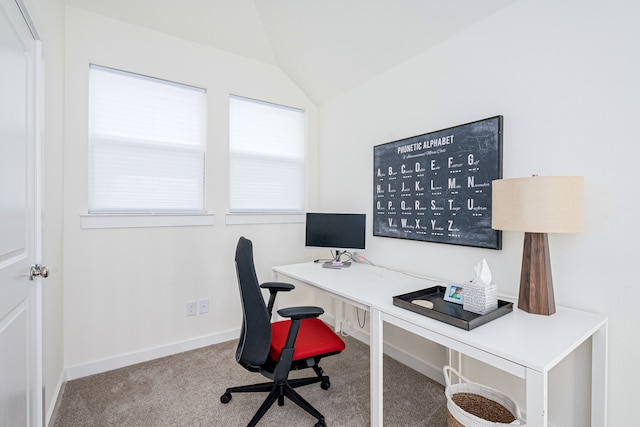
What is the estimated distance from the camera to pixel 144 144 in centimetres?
240

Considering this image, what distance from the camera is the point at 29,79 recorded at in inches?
51.9

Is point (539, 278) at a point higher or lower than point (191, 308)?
higher

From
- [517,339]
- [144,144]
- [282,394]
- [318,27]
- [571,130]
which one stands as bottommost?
[282,394]

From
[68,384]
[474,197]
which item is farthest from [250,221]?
[474,197]

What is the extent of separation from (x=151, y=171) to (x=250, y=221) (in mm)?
918

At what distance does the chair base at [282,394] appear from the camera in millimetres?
1618

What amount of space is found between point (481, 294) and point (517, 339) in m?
0.23

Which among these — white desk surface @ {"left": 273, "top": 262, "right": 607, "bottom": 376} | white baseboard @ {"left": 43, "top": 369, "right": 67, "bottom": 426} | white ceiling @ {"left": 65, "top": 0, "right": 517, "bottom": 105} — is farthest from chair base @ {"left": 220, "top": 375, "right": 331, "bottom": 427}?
white ceiling @ {"left": 65, "top": 0, "right": 517, "bottom": 105}

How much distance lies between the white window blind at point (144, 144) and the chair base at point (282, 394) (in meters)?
1.49

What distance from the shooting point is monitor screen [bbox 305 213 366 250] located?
2.47m

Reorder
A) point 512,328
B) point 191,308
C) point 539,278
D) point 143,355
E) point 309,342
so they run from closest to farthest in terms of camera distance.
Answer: point 512,328, point 539,278, point 309,342, point 143,355, point 191,308

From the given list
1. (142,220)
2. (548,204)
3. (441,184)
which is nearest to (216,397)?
(142,220)

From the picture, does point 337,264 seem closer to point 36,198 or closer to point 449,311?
point 449,311

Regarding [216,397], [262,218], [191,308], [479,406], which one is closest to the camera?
[479,406]
